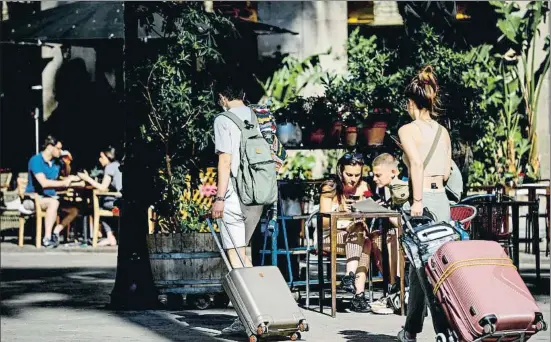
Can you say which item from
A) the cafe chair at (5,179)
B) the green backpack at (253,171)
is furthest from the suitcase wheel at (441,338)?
the cafe chair at (5,179)

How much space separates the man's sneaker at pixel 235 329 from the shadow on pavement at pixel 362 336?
0.73 meters

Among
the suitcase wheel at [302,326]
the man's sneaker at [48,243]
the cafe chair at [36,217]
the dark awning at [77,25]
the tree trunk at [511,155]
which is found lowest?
the suitcase wheel at [302,326]

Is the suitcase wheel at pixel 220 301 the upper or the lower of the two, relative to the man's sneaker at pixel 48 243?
lower

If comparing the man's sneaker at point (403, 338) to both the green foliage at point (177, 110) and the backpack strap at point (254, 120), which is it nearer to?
the backpack strap at point (254, 120)

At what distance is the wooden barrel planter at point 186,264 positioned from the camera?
1124 centimetres

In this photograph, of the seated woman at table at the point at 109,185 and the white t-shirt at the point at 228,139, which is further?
the seated woman at table at the point at 109,185

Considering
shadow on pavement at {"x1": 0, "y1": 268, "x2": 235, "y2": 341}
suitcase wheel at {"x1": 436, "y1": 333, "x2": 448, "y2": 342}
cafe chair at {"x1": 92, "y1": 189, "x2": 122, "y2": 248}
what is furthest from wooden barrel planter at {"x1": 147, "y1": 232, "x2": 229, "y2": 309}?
cafe chair at {"x1": 92, "y1": 189, "x2": 122, "y2": 248}

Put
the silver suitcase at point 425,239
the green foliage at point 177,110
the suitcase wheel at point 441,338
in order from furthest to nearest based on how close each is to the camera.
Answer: the green foliage at point 177,110 < the silver suitcase at point 425,239 < the suitcase wheel at point 441,338

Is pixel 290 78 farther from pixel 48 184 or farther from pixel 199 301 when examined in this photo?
pixel 199 301

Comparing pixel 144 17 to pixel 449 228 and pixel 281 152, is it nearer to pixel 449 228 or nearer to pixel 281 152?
pixel 281 152

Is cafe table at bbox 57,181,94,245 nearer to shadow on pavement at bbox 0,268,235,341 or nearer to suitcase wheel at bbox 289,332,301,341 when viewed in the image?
shadow on pavement at bbox 0,268,235,341

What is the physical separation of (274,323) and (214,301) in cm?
252

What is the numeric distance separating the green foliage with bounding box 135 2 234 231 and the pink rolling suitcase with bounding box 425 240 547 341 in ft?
13.3

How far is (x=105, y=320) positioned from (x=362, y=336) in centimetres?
217
